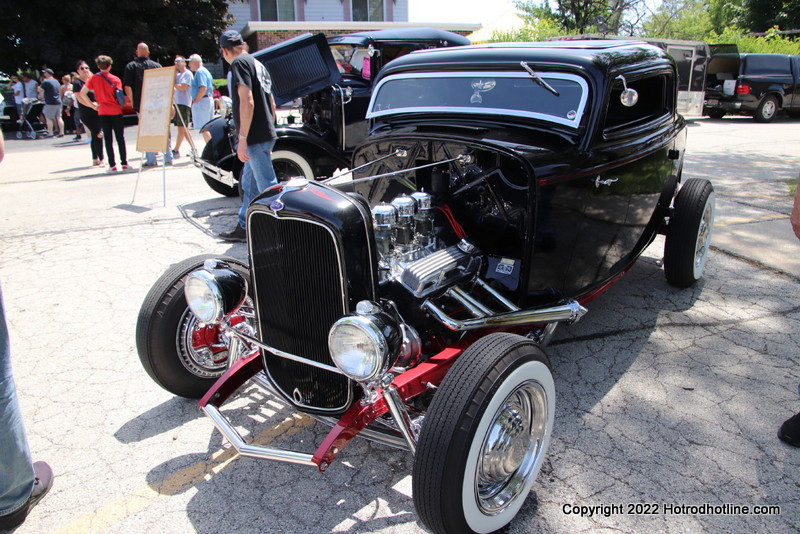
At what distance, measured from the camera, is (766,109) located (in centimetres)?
1459

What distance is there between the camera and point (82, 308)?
13.8 ft

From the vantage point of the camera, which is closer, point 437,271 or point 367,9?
point 437,271

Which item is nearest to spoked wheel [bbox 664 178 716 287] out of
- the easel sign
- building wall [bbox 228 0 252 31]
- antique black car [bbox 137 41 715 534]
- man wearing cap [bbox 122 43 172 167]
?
Result: antique black car [bbox 137 41 715 534]

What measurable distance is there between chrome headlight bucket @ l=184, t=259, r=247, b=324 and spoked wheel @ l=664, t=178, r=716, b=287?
3.12m

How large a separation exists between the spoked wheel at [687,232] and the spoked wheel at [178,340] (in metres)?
3.06

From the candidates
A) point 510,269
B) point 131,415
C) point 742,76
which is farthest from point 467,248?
point 742,76

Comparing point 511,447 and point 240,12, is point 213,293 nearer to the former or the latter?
point 511,447

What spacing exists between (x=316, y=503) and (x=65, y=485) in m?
1.13

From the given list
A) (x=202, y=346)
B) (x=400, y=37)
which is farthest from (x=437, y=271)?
(x=400, y=37)

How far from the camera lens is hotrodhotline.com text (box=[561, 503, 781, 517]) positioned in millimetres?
2203

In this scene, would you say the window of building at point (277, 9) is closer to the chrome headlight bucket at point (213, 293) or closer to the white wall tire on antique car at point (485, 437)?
the chrome headlight bucket at point (213, 293)

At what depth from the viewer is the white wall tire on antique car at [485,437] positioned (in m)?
1.85

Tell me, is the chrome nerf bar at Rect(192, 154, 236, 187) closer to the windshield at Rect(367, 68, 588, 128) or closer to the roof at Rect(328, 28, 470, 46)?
the roof at Rect(328, 28, 470, 46)

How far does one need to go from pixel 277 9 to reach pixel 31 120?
41.1 feet
